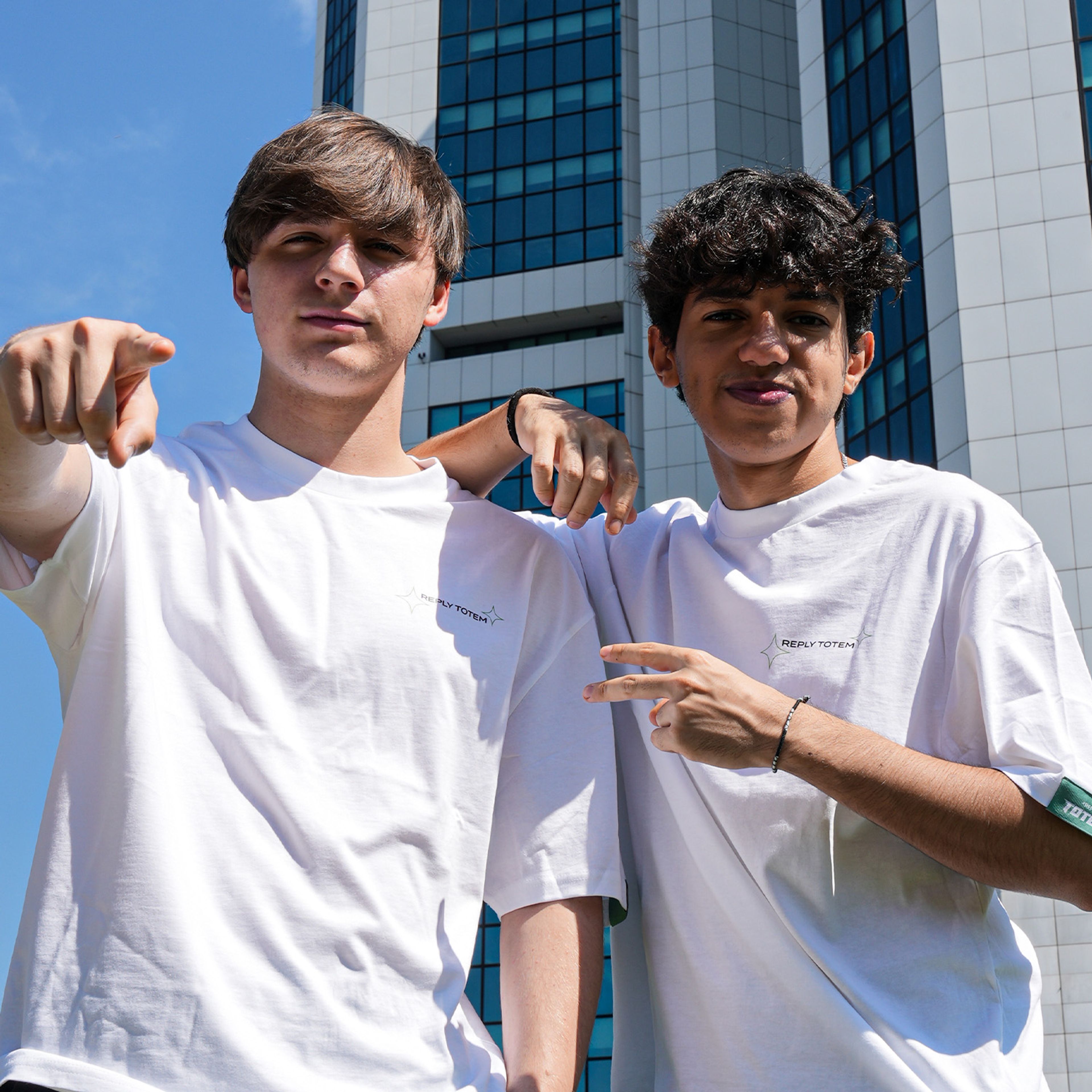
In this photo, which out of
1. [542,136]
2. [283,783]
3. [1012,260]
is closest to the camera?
[283,783]

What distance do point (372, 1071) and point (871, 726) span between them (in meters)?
1.51

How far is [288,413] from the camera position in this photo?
354cm

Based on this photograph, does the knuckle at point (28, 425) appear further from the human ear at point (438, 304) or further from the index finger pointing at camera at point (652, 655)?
the human ear at point (438, 304)

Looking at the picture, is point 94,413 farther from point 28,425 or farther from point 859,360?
point 859,360

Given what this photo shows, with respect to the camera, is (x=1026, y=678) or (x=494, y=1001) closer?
(x=1026, y=678)

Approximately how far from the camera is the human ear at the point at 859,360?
4176 mm

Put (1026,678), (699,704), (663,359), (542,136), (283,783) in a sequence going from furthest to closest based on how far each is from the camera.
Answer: (542,136) → (663,359) → (1026,678) → (699,704) → (283,783)

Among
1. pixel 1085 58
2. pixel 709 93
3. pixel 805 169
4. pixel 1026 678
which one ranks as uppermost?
pixel 709 93

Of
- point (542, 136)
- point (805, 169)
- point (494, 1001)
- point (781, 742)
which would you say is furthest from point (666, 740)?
point (542, 136)

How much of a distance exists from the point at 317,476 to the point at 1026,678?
6.07ft

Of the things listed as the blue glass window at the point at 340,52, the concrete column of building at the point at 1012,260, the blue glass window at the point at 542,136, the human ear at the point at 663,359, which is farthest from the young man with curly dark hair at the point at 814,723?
the blue glass window at the point at 340,52

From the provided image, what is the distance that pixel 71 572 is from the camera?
2.91m

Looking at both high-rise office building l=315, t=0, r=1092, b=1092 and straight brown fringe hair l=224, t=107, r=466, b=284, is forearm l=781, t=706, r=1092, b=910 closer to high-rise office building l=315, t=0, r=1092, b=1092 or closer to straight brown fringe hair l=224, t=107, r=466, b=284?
straight brown fringe hair l=224, t=107, r=466, b=284

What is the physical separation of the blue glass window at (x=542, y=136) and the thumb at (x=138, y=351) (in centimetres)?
4587
